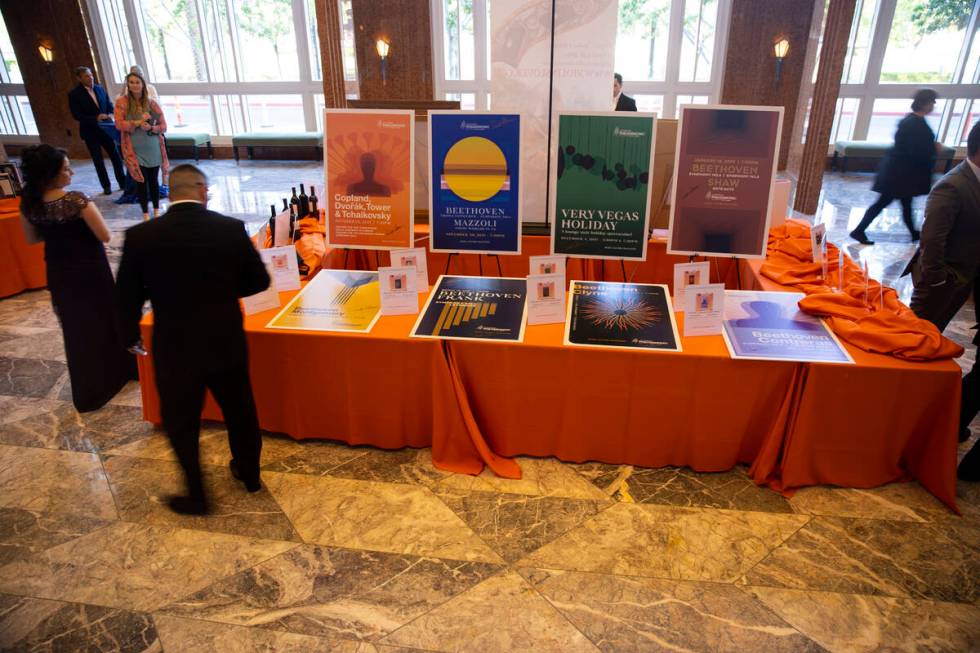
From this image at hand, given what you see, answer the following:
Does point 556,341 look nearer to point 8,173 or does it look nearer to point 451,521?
point 451,521

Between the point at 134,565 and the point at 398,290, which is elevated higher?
the point at 398,290

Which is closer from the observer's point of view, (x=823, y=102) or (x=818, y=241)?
(x=818, y=241)

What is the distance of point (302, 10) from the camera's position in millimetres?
10844

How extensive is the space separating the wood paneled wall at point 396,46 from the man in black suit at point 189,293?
8.39 metres

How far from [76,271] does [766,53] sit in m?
10.2

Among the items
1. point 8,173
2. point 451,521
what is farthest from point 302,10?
point 451,521

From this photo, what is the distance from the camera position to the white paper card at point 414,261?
10.0ft

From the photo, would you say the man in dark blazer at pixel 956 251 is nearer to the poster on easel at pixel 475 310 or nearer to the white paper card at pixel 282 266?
the poster on easel at pixel 475 310

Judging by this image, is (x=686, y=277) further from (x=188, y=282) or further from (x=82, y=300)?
(x=82, y=300)

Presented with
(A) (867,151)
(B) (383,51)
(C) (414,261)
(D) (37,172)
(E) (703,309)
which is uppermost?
(B) (383,51)

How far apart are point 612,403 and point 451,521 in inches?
35.9

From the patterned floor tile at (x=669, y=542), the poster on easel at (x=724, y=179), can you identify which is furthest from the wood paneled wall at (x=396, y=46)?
the patterned floor tile at (x=669, y=542)

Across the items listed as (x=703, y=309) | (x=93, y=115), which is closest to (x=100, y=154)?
(x=93, y=115)

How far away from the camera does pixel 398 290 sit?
2.98m
